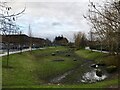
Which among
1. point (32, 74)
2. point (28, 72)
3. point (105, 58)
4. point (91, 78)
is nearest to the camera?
point (91, 78)

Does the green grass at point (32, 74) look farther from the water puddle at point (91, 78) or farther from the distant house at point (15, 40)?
the water puddle at point (91, 78)

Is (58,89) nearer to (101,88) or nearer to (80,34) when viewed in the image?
(101,88)

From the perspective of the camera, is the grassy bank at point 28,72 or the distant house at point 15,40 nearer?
the distant house at point 15,40

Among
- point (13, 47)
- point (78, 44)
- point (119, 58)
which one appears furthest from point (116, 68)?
point (78, 44)

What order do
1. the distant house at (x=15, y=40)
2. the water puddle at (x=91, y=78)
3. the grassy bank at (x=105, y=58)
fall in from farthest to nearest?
the grassy bank at (x=105, y=58)
the water puddle at (x=91, y=78)
the distant house at (x=15, y=40)

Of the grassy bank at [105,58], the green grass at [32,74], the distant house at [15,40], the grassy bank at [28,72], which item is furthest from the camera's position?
the grassy bank at [105,58]

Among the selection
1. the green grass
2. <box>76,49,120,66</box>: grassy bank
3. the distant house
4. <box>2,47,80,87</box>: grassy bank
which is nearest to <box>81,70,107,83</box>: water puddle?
the green grass

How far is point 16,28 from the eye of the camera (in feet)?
35.8

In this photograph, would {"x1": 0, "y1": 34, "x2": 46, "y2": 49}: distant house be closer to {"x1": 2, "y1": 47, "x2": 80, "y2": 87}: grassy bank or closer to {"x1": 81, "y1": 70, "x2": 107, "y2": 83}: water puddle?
{"x1": 2, "y1": 47, "x2": 80, "y2": 87}: grassy bank

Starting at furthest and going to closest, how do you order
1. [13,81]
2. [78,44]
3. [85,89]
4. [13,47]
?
[78,44] < [13,47] < [13,81] < [85,89]

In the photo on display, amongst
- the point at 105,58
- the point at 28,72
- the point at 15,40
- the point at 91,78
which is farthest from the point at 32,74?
the point at 15,40

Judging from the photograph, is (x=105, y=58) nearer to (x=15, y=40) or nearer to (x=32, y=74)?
(x=15, y=40)

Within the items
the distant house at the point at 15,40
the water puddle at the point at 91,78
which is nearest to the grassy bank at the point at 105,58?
the water puddle at the point at 91,78

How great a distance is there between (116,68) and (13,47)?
60.2 metres
